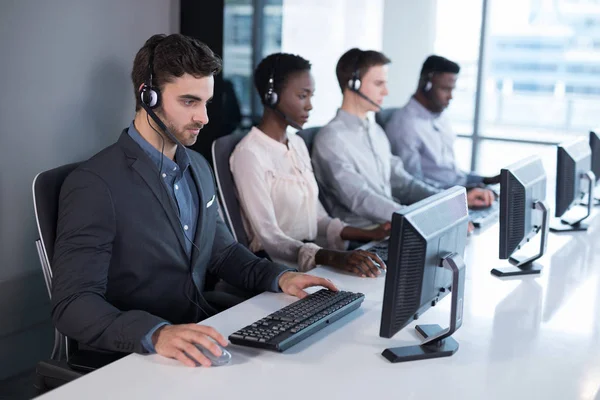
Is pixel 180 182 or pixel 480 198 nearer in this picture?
pixel 180 182

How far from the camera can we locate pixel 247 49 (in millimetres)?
3936

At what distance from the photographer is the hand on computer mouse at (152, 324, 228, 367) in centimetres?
141

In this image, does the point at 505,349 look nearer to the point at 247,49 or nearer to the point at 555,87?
the point at 247,49

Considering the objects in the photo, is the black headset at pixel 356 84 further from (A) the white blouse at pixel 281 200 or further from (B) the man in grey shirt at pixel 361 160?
(A) the white blouse at pixel 281 200

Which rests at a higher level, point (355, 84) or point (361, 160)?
point (355, 84)

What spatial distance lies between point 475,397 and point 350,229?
1.35 meters

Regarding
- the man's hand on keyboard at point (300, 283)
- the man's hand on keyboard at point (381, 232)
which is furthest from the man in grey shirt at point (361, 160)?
the man's hand on keyboard at point (300, 283)

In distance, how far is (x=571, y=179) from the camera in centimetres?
277

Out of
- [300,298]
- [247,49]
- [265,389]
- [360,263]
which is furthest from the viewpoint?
[247,49]

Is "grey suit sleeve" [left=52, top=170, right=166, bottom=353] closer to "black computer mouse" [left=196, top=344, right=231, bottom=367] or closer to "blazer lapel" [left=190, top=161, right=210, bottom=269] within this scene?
"black computer mouse" [left=196, top=344, right=231, bottom=367]

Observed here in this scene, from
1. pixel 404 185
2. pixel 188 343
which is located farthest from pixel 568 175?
pixel 188 343

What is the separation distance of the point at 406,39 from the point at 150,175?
378cm

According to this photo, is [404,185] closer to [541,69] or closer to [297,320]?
[297,320]

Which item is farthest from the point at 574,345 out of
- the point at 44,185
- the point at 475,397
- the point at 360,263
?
the point at 44,185
